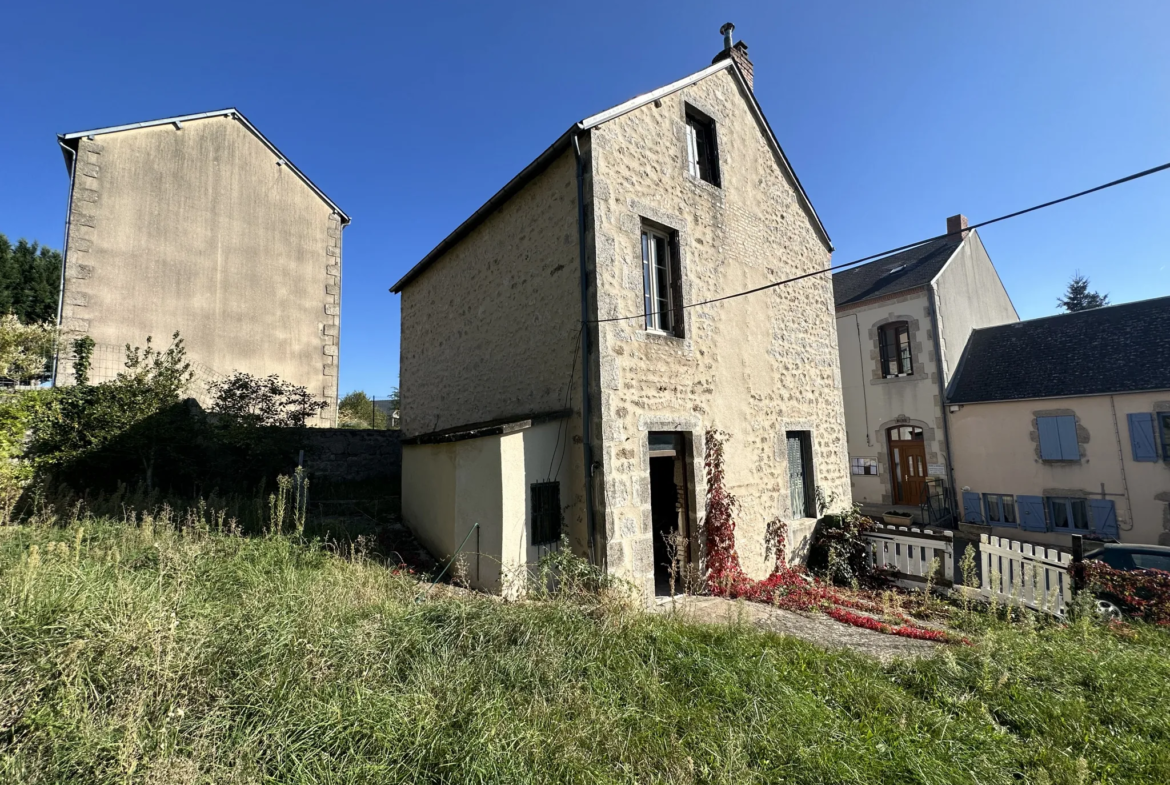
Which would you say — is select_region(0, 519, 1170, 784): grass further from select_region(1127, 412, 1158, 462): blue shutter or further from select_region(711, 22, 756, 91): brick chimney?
select_region(1127, 412, 1158, 462): blue shutter

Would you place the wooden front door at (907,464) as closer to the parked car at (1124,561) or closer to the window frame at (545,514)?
the parked car at (1124,561)

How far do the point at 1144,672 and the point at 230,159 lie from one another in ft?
57.4

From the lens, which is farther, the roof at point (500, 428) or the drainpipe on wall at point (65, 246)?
the drainpipe on wall at point (65, 246)

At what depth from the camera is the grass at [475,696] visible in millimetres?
2589

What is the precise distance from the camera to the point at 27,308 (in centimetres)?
2045

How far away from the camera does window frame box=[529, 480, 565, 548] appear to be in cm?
632

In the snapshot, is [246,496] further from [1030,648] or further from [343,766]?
[1030,648]

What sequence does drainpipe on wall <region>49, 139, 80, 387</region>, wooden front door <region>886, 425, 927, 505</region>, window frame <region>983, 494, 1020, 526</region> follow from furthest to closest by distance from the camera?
wooden front door <region>886, 425, 927, 505</region> → window frame <region>983, 494, 1020, 526</region> → drainpipe on wall <region>49, 139, 80, 387</region>

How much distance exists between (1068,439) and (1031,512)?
6.78 ft

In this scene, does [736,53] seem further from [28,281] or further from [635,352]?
[28,281]

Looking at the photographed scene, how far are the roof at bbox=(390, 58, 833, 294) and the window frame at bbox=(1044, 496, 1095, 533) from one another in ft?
30.6

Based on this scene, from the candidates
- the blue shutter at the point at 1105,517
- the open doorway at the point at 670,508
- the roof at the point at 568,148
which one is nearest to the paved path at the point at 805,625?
the open doorway at the point at 670,508

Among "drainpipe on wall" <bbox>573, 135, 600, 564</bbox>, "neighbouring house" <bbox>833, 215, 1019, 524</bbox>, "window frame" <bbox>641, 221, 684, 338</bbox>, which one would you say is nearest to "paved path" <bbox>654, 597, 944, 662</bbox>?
"drainpipe on wall" <bbox>573, 135, 600, 564</bbox>

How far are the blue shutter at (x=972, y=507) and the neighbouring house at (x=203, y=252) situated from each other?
57.3ft
